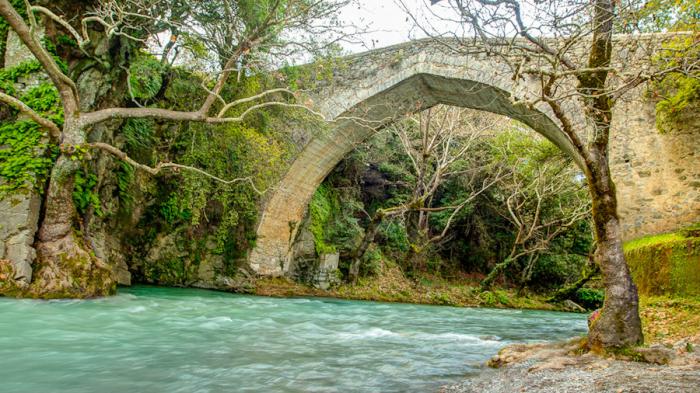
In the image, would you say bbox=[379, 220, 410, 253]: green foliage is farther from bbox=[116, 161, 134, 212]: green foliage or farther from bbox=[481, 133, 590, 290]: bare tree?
bbox=[116, 161, 134, 212]: green foliage

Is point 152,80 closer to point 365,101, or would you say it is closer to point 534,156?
point 365,101

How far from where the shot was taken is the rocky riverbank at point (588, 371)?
7.77 ft

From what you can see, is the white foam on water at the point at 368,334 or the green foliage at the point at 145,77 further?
the green foliage at the point at 145,77

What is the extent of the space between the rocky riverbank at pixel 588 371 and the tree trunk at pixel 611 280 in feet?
0.59

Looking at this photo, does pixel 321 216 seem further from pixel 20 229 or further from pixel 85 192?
pixel 20 229

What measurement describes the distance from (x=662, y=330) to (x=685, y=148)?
3774 millimetres

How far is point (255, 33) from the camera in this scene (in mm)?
6770

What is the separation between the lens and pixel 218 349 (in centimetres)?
398

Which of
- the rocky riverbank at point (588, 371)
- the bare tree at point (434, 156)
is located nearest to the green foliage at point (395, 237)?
the bare tree at point (434, 156)

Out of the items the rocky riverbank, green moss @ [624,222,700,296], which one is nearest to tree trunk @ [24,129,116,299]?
the rocky riverbank

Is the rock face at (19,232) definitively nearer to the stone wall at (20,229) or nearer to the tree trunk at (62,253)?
the stone wall at (20,229)

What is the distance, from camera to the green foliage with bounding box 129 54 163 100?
7527 mm

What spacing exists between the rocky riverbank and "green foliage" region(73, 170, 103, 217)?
5981 mm

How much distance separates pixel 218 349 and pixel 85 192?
4.15 metres
